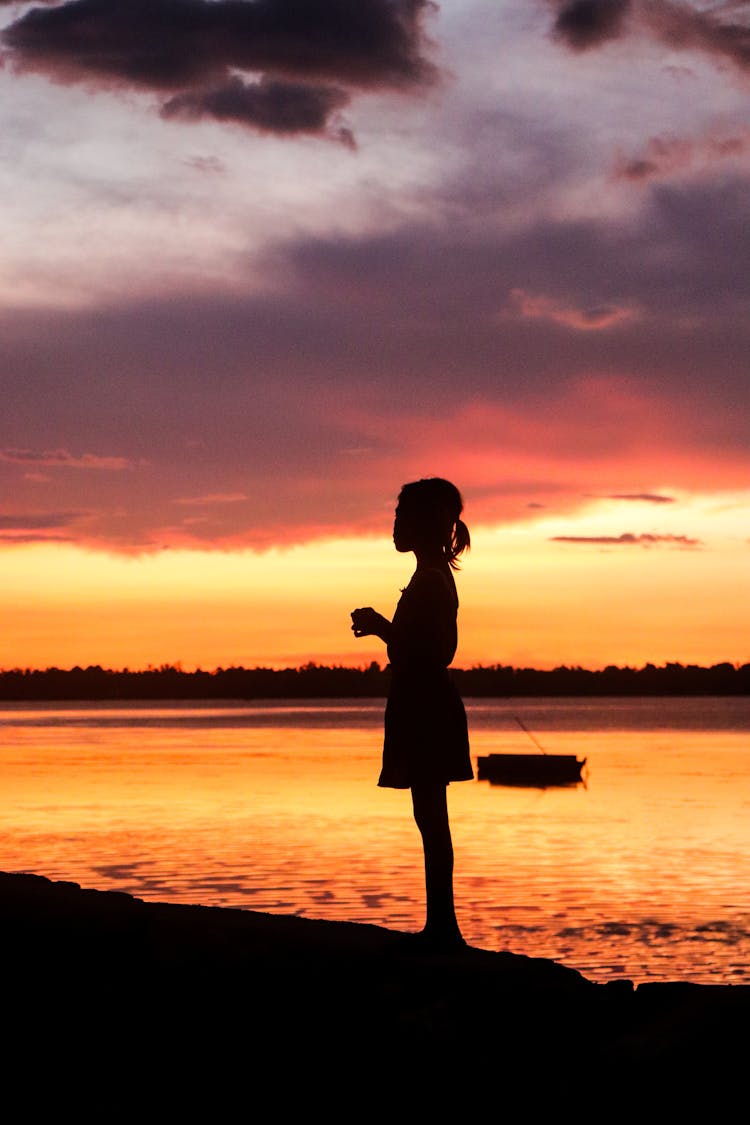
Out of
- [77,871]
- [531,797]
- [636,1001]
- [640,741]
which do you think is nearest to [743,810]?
[531,797]

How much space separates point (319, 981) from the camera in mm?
8297

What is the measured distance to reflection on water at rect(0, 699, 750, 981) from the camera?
25.7m

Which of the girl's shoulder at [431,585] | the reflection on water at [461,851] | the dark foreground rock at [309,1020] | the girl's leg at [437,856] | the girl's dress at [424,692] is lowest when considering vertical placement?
the reflection on water at [461,851]

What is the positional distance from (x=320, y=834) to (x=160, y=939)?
3457cm

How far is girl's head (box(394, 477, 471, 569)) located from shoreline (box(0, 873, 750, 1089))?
2368 mm

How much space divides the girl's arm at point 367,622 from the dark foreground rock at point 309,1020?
1830 mm

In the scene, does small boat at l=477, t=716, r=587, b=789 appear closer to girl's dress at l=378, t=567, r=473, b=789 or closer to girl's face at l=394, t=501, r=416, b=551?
girl's dress at l=378, t=567, r=473, b=789

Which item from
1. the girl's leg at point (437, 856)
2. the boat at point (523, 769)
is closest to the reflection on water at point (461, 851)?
the boat at point (523, 769)

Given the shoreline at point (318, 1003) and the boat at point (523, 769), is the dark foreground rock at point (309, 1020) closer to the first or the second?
the shoreline at point (318, 1003)

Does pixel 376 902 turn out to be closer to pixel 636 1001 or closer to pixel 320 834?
pixel 320 834

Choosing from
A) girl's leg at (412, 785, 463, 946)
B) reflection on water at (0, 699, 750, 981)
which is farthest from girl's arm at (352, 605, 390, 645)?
reflection on water at (0, 699, 750, 981)

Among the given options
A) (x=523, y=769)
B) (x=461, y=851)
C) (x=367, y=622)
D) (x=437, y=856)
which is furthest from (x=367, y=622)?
(x=523, y=769)

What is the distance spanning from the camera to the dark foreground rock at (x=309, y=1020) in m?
7.39

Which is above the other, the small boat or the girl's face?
the girl's face
